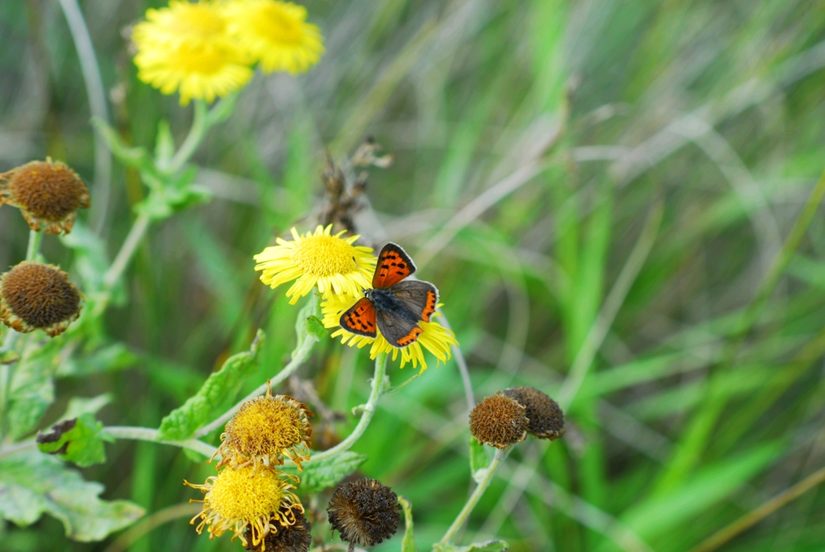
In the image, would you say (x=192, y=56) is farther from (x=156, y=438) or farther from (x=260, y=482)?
(x=260, y=482)

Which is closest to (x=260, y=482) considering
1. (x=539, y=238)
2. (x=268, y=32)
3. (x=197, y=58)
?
(x=197, y=58)

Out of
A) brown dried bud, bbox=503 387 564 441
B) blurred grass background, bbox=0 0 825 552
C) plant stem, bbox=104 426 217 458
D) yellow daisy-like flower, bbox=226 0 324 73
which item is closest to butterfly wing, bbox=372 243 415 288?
brown dried bud, bbox=503 387 564 441

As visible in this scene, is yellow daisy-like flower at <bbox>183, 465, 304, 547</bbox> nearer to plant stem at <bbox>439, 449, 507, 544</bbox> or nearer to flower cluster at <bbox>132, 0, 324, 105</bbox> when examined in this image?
plant stem at <bbox>439, 449, 507, 544</bbox>

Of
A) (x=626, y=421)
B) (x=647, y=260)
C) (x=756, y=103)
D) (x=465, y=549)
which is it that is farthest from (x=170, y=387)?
(x=756, y=103)

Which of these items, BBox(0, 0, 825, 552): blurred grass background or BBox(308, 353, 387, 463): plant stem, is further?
BBox(0, 0, 825, 552): blurred grass background

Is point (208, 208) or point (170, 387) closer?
point (170, 387)

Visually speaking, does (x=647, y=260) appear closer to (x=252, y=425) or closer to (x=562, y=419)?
(x=562, y=419)
